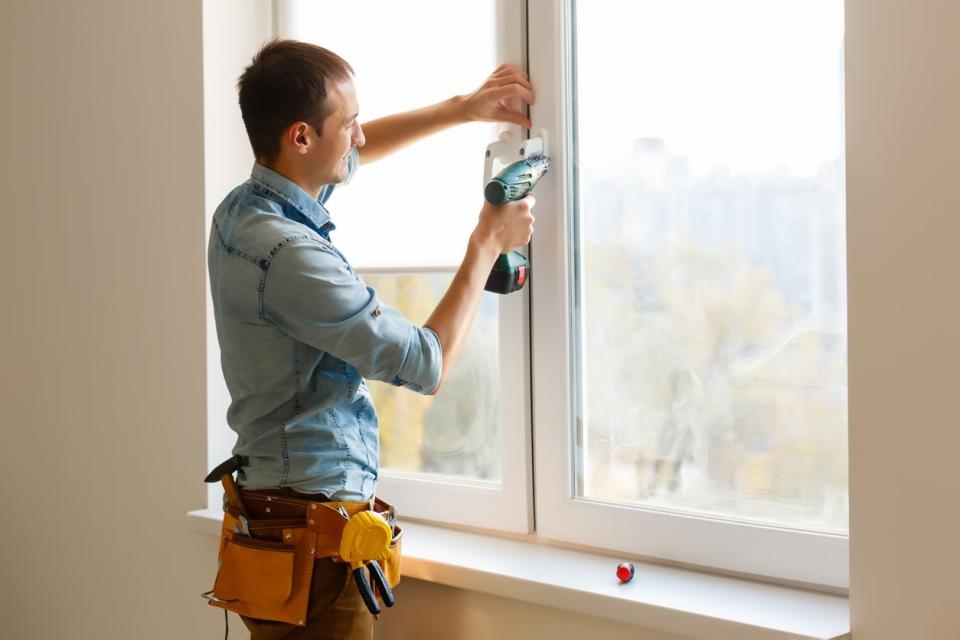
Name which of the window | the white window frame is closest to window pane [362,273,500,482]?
the window

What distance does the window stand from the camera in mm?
1472

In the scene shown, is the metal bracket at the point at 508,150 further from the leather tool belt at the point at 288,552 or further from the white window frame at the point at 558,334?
the leather tool belt at the point at 288,552

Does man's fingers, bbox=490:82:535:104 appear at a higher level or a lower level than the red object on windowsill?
higher

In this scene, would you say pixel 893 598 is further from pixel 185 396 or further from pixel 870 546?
pixel 185 396

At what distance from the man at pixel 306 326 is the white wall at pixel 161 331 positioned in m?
0.35

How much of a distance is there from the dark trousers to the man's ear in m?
0.67

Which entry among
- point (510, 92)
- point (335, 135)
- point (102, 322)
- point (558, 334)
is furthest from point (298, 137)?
point (102, 322)

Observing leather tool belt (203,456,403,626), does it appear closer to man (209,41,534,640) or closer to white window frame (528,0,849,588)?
man (209,41,534,640)

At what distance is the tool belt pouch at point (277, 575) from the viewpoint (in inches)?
58.6

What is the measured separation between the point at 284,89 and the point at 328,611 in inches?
33.3

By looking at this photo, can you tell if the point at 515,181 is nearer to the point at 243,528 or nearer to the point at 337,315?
the point at 337,315

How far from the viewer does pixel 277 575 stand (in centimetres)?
149

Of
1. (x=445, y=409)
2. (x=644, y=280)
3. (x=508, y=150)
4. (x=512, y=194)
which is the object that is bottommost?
(x=445, y=409)

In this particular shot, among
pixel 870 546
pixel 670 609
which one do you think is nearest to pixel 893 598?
pixel 870 546
